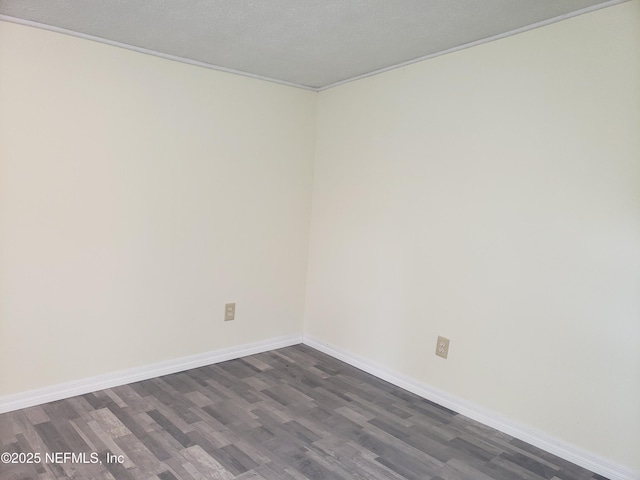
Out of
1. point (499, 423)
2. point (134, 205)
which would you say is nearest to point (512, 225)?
point (499, 423)

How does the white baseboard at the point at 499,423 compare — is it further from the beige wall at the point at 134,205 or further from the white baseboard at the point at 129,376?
the beige wall at the point at 134,205

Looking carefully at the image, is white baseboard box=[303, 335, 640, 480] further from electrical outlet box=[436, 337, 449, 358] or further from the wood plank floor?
electrical outlet box=[436, 337, 449, 358]

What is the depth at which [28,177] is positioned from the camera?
231 cm

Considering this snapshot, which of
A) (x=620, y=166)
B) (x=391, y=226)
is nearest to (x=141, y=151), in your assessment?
(x=391, y=226)

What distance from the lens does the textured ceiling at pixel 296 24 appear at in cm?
194

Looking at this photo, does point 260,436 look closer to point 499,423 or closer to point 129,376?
point 129,376

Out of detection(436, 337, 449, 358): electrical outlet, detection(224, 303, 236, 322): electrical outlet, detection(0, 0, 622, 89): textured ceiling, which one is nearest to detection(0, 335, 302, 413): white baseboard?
detection(224, 303, 236, 322): electrical outlet

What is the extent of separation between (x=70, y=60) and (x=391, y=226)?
80.2 inches

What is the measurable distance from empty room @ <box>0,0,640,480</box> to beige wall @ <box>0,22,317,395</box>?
13 mm

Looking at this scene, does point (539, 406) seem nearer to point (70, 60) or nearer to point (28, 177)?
point (28, 177)

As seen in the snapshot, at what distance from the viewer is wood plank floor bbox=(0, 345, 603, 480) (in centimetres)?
195

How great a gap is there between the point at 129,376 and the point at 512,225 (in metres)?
2.34

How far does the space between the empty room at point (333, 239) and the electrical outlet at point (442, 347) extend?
0.03 feet

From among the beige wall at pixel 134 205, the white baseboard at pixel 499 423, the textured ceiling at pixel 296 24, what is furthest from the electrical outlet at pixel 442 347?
the textured ceiling at pixel 296 24
